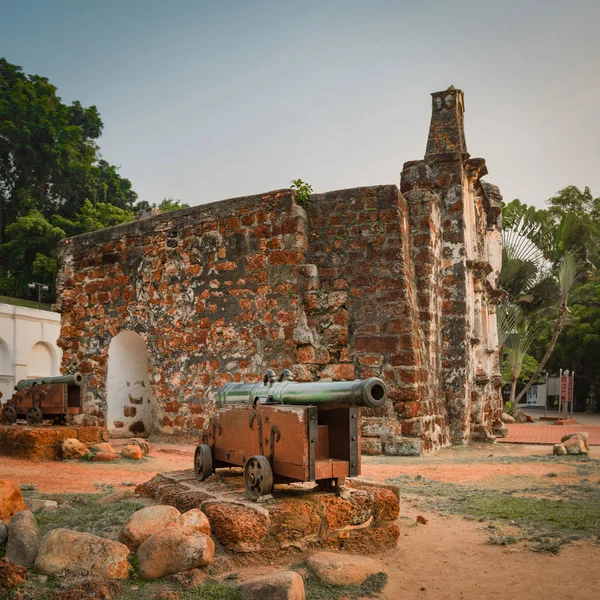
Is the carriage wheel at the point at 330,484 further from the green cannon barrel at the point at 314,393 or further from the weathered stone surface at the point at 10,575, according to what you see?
the weathered stone surface at the point at 10,575

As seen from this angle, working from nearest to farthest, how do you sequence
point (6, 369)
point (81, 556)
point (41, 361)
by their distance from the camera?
point (81, 556), point (6, 369), point (41, 361)

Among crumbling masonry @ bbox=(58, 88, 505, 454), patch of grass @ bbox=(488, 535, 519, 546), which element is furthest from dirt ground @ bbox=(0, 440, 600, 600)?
crumbling masonry @ bbox=(58, 88, 505, 454)

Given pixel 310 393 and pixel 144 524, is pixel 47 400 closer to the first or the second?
pixel 144 524

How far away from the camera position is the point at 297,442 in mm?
4094

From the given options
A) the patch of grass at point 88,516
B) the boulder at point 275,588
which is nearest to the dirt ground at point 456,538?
the boulder at point 275,588

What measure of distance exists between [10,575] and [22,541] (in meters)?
0.41

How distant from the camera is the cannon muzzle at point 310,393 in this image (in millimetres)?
3895

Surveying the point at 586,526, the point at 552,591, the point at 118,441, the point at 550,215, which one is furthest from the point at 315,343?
the point at 550,215

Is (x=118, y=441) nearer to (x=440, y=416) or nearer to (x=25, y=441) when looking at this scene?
(x=25, y=441)

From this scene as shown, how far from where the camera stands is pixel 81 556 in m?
3.47

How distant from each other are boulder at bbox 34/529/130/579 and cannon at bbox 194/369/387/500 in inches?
38.3

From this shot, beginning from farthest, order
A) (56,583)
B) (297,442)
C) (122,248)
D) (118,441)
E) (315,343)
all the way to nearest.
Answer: (122,248), (118,441), (315,343), (297,442), (56,583)

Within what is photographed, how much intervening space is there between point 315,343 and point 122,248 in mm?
3893

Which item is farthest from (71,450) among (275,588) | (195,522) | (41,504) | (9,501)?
(275,588)
